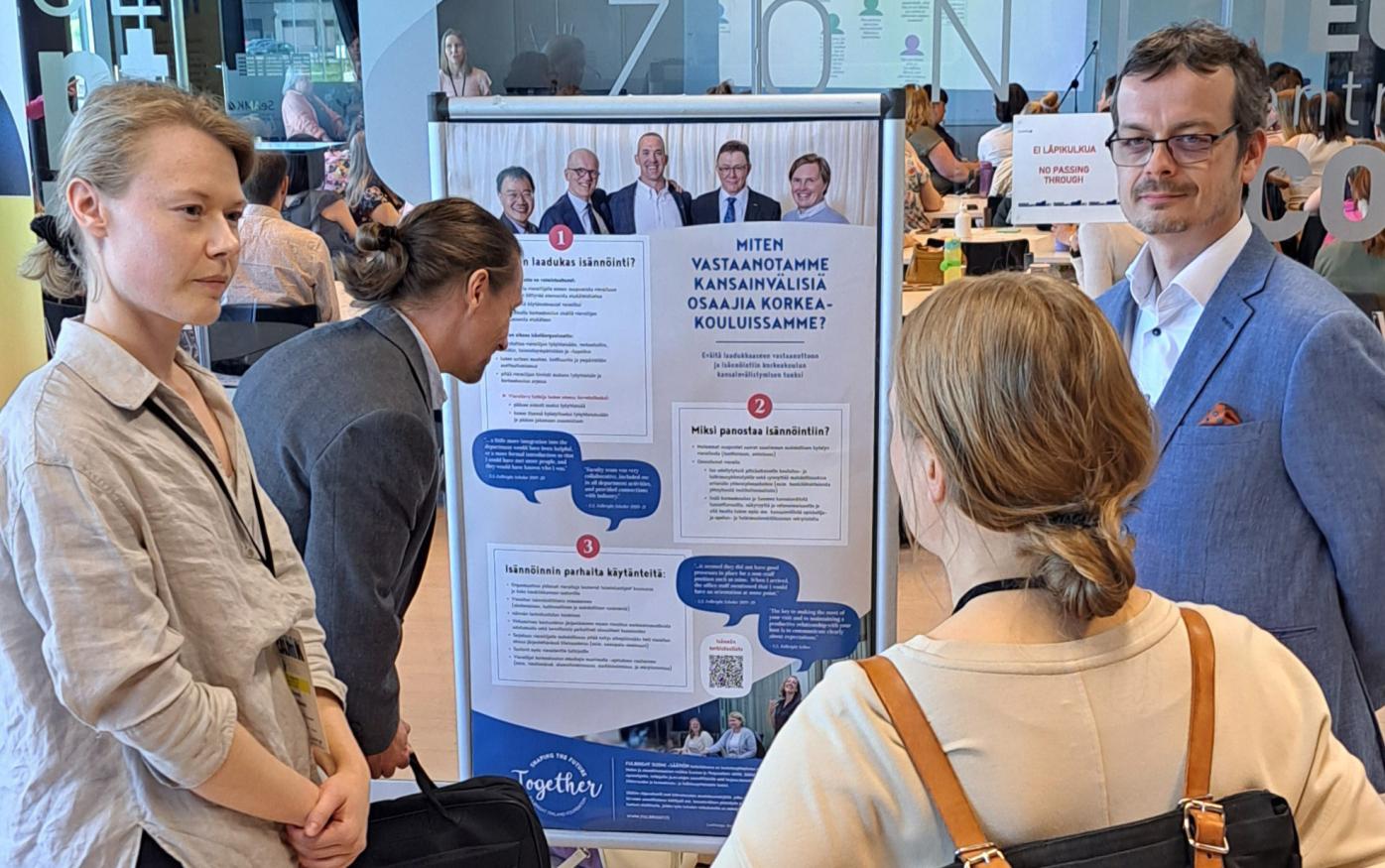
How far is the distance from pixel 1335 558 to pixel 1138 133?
0.67 metres

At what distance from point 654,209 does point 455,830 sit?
1.17 meters

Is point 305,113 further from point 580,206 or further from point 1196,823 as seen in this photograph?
point 1196,823

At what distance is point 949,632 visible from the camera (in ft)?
3.47

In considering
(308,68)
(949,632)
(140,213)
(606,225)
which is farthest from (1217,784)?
(308,68)

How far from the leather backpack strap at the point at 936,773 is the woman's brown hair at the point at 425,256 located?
51.9 inches

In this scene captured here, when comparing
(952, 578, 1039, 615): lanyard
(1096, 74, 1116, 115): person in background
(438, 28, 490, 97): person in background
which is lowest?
(952, 578, 1039, 615): lanyard

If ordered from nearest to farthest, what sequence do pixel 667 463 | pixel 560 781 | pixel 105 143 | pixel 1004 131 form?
pixel 105 143 → pixel 667 463 → pixel 560 781 → pixel 1004 131

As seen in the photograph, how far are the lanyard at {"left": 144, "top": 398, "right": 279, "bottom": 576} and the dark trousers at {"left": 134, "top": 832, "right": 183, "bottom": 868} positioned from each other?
339mm

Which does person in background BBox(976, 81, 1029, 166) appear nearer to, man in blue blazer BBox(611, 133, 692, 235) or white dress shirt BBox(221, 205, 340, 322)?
man in blue blazer BBox(611, 133, 692, 235)

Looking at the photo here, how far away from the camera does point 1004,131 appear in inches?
121

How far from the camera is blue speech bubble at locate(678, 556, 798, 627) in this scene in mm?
2467

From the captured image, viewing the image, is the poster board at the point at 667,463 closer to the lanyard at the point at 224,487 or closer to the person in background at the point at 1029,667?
the lanyard at the point at 224,487

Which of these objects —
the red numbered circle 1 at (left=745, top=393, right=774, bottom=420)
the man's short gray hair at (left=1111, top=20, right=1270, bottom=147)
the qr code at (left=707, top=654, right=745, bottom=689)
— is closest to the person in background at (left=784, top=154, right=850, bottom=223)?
the red numbered circle 1 at (left=745, top=393, right=774, bottom=420)

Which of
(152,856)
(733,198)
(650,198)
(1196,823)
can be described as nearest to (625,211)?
(650,198)
